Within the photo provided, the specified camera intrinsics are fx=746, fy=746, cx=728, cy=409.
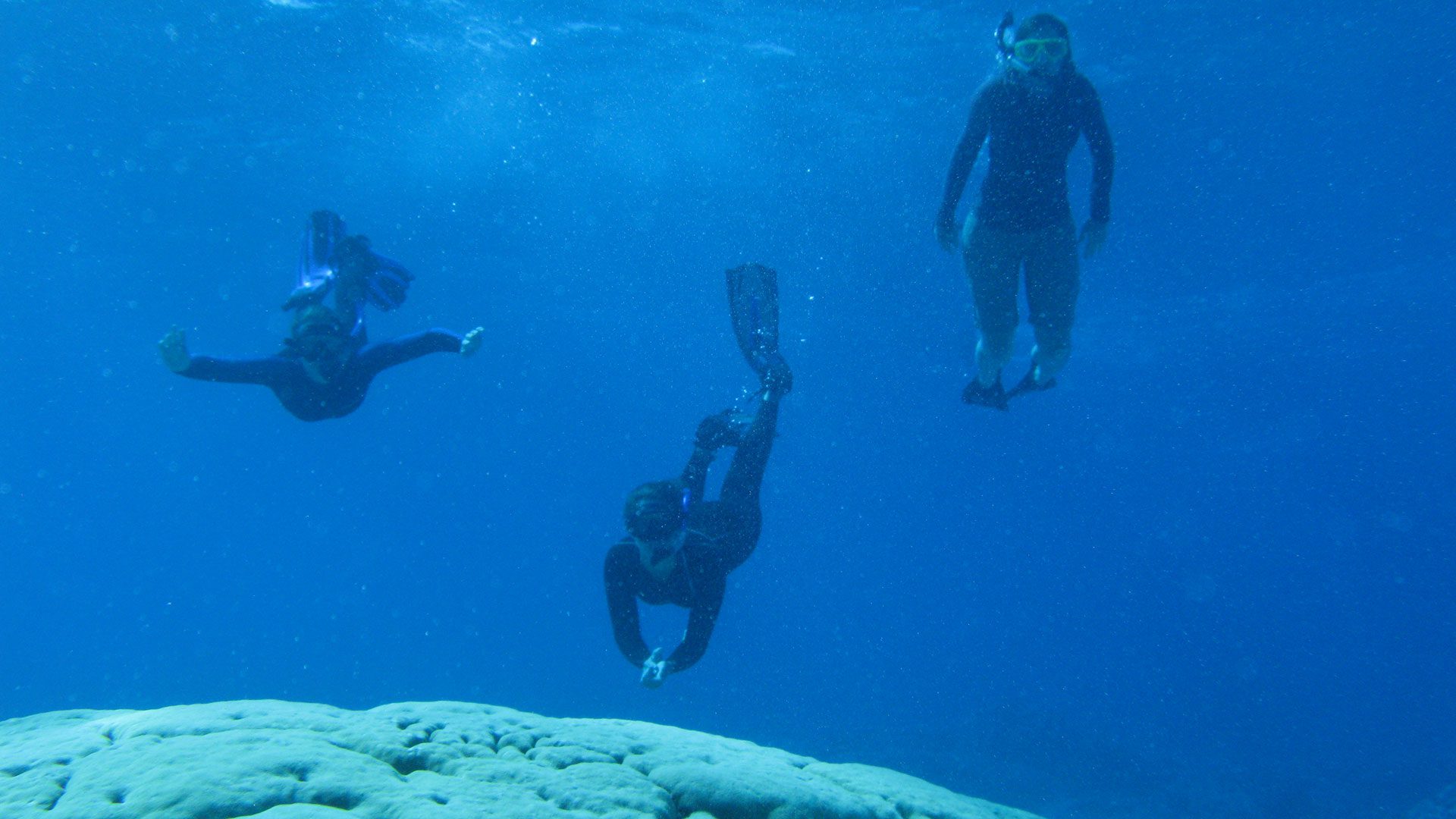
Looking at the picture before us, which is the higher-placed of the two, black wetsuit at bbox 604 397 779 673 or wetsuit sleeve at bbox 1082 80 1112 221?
wetsuit sleeve at bbox 1082 80 1112 221

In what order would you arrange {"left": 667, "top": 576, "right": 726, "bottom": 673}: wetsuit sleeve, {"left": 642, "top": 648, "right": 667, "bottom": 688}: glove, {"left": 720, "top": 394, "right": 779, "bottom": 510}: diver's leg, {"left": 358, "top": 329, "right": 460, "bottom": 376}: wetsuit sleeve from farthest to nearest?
{"left": 720, "top": 394, "right": 779, "bottom": 510}: diver's leg → {"left": 358, "top": 329, "right": 460, "bottom": 376}: wetsuit sleeve → {"left": 667, "top": 576, "right": 726, "bottom": 673}: wetsuit sleeve → {"left": 642, "top": 648, "right": 667, "bottom": 688}: glove

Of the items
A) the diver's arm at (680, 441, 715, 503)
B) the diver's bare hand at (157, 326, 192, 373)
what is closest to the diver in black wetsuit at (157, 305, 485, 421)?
the diver's bare hand at (157, 326, 192, 373)

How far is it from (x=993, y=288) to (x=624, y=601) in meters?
4.26

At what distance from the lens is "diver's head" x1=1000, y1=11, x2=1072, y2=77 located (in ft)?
17.8

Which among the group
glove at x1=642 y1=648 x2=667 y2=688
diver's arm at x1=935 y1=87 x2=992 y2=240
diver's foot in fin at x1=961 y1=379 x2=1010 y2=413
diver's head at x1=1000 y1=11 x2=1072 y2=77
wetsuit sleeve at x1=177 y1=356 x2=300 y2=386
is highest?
diver's head at x1=1000 y1=11 x2=1072 y2=77

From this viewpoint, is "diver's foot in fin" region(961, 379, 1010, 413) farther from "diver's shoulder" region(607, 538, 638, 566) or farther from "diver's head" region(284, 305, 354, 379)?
"diver's head" region(284, 305, 354, 379)

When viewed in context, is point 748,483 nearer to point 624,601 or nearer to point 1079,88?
point 624,601

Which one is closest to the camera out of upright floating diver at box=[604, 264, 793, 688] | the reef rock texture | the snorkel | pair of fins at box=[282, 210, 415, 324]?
the reef rock texture

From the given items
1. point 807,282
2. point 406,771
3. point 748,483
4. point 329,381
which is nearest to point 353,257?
point 329,381

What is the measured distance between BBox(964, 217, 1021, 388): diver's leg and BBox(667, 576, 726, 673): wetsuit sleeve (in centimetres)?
351

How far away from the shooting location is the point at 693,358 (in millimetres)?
51125

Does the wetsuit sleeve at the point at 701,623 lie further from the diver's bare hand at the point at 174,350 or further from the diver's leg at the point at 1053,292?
the diver's bare hand at the point at 174,350

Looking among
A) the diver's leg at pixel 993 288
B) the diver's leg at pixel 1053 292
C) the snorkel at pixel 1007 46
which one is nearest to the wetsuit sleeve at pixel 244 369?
the diver's leg at pixel 993 288

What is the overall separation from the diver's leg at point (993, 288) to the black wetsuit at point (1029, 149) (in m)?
0.15
